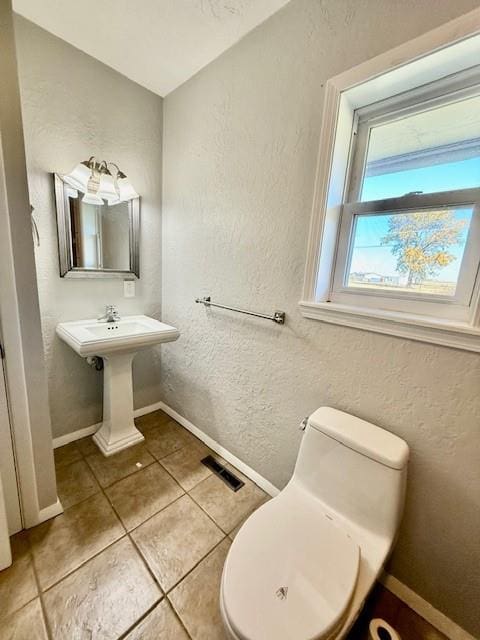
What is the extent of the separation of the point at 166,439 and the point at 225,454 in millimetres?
478

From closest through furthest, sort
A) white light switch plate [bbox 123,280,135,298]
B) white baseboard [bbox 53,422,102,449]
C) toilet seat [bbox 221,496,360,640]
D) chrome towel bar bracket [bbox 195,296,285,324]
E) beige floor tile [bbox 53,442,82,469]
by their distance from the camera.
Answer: toilet seat [bbox 221,496,360,640] < chrome towel bar bracket [bbox 195,296,285,324] < beige floor tile [bbox 53,442,82,469] < white baseboard [bbox 53,422,102,449] < white light switch plate [bbox 123,280,135,298]

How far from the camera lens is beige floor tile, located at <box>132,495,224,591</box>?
1.11 metres

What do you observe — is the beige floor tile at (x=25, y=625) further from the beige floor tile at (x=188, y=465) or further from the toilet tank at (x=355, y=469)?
the toilet tank at (x=355, y=469)

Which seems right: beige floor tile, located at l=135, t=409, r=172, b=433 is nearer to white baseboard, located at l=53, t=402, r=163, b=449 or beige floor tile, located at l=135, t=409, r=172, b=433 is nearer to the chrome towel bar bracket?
white baseboard, located at l=53, t=402, r=163, b=449

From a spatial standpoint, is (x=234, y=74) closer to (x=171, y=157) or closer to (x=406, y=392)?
(x=171, y=157)

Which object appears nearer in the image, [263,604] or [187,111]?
[263,604]

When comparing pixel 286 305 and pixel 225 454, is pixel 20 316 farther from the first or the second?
pixel 225 454

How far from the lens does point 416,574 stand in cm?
102

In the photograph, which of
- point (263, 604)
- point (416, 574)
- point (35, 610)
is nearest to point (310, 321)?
point (263, 604)

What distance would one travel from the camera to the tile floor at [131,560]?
933 millimetres

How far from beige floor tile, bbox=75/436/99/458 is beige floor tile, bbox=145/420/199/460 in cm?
34

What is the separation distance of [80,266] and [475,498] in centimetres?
220

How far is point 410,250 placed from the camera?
106 centimetres

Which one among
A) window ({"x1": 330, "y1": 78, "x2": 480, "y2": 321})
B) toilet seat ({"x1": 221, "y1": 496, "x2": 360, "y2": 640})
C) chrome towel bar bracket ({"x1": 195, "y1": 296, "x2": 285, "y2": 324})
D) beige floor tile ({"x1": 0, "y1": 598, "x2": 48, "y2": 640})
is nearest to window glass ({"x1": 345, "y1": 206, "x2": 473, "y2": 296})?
window ({"x1": 330, "y1": 78, "x2": 480, "y2": 321})
